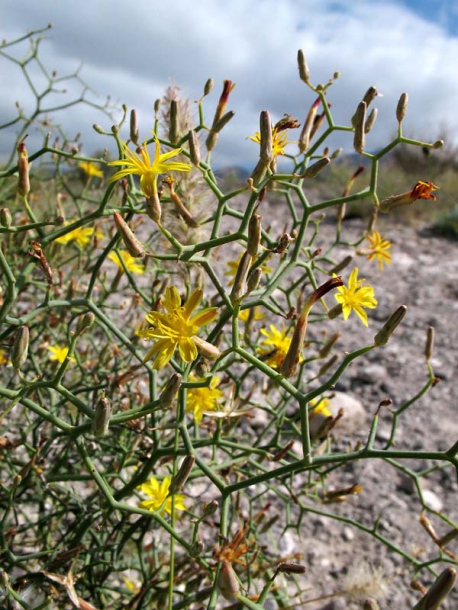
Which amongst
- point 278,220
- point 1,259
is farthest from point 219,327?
point 278,220

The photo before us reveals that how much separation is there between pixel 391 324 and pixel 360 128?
51 cm

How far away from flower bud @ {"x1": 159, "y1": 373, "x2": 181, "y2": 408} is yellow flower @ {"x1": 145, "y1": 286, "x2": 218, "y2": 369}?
44mm

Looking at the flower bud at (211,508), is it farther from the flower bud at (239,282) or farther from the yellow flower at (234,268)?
the yellow flower at (234,268)

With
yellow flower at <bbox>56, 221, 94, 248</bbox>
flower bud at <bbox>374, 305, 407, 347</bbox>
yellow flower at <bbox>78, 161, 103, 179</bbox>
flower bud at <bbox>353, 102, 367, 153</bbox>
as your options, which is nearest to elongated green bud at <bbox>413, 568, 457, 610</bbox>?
flower bud at <bbox>374, 305, 407, 347</bbox>

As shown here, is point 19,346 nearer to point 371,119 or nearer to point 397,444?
point 371,119

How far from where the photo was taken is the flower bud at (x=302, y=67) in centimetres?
152

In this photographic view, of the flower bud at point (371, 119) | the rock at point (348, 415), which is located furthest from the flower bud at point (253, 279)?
the rock at point (348, 415)

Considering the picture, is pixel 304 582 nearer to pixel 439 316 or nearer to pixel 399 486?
pixel 399 486

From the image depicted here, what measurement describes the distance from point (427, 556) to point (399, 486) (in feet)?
1.26

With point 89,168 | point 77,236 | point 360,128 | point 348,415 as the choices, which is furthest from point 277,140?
point 348,415

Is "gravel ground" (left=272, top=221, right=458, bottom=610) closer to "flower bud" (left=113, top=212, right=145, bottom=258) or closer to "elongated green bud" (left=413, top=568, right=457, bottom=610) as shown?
"elongated green bud" (left=413, top=568, right=457, bottom=610)

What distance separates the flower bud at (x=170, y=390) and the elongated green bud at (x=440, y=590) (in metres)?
0.49

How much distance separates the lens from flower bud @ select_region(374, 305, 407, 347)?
1.05 meters

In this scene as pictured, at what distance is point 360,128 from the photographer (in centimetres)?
133
